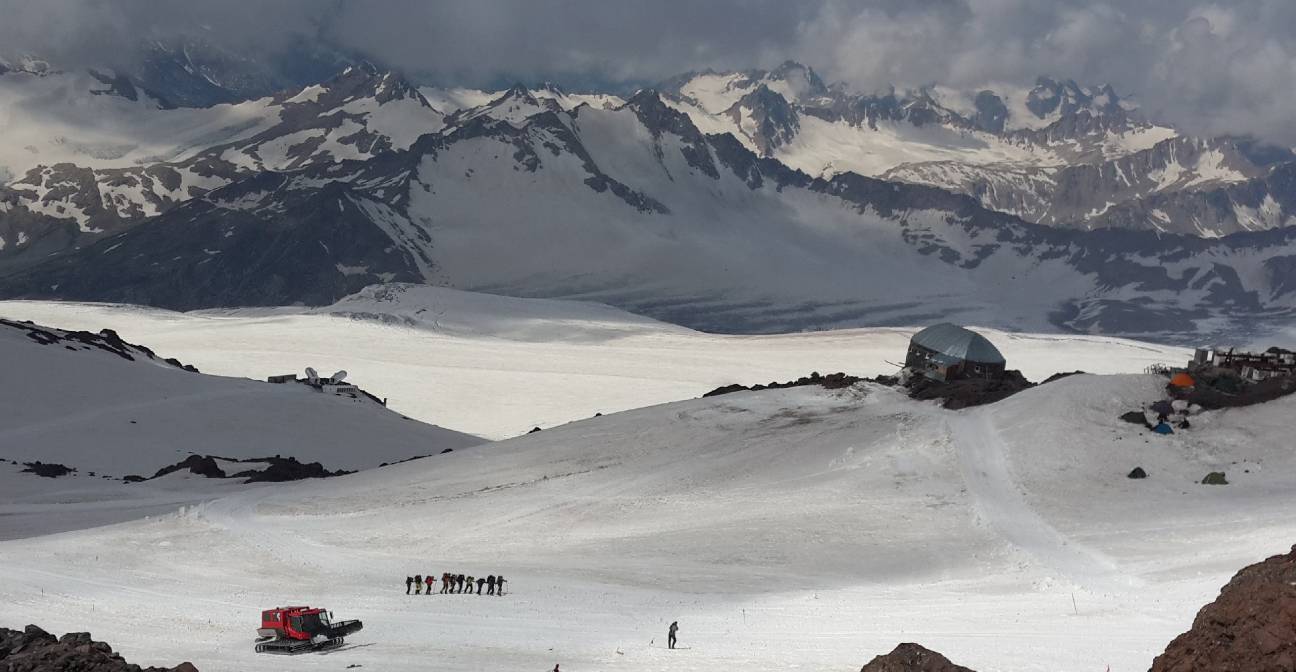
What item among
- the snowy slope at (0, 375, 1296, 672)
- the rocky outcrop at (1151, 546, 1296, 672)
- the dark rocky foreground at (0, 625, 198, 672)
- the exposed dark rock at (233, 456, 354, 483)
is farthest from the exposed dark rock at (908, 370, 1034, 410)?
the dark rocky foreground at (0, 625, 198, 672)

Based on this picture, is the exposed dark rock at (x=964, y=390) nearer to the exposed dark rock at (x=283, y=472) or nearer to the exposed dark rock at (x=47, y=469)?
the exposed dark rock at (x=283, y=472)

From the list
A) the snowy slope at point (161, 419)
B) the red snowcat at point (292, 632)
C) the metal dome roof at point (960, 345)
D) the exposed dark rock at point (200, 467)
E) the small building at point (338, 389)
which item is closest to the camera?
the red snowcat at point (292, 632)

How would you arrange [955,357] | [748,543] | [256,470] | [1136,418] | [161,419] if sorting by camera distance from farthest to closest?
[161,419]
[955,357]
[256,470]
[1136,418]
[748,543]

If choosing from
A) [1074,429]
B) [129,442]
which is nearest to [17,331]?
[129,442]

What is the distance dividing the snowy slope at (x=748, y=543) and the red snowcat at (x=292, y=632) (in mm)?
929

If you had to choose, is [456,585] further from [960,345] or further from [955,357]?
[960,345]

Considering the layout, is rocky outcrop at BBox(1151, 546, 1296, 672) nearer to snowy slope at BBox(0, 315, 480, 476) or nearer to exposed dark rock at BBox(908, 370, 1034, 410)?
exposed dark rock at BBox(908, 370, 1034, 410)

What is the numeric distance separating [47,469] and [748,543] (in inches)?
1930

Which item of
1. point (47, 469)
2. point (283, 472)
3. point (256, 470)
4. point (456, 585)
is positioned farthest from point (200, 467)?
point (456, 585)

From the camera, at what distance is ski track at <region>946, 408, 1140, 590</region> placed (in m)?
44.3

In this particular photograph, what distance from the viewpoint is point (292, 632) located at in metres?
32.6

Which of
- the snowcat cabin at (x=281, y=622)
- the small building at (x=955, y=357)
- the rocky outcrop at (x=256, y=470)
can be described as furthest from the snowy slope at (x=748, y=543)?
the rocky outcrop at (x=256, y=470)

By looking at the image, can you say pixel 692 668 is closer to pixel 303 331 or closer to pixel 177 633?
pixel 177 633

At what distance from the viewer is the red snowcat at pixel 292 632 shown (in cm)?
3250
